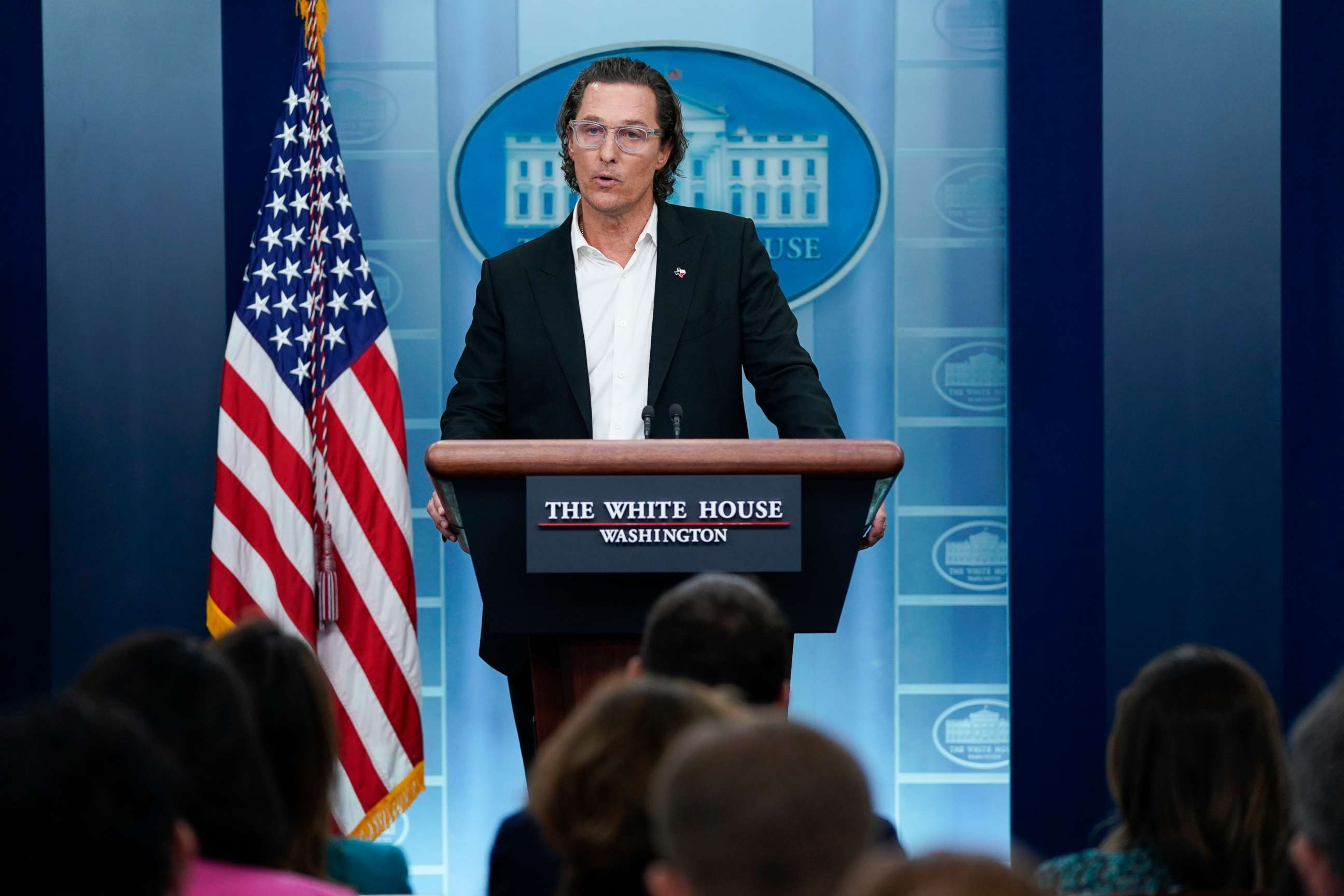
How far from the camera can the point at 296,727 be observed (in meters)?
1.81

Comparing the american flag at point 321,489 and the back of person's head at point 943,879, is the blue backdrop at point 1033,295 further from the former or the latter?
the back of person's head at point 943,879

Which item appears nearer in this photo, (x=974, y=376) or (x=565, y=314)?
(x=565, y=314)

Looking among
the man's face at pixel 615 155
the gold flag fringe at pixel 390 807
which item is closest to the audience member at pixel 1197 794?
the man's face at pixel 615 155

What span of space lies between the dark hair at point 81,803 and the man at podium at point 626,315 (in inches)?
75.0

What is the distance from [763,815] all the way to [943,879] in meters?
0.20

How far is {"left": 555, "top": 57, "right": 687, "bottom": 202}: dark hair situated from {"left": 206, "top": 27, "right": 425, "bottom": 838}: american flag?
964 millimetres

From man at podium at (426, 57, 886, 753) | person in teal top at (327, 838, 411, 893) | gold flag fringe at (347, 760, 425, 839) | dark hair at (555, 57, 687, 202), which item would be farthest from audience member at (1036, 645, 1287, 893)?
gold flag fringe at (347, 760, 425, 839)

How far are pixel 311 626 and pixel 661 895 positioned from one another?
2938mm

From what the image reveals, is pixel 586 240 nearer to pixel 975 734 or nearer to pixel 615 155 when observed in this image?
pixel 615 155

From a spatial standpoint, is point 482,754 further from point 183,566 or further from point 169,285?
point 169,285

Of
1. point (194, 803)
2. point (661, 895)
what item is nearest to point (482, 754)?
point (194, 803)

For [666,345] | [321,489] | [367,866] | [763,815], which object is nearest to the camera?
[763,815]

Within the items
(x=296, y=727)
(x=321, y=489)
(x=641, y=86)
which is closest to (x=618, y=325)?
(x=641, y=86)

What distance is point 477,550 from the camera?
2432 mm
